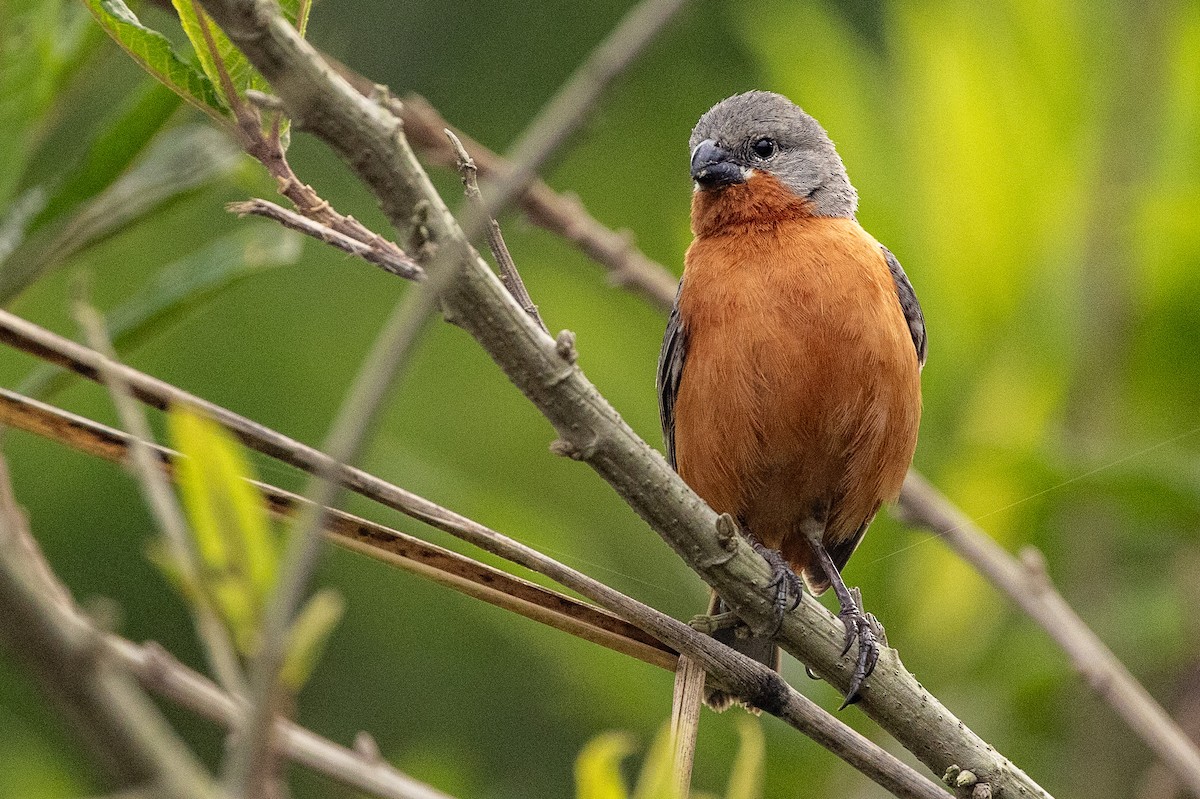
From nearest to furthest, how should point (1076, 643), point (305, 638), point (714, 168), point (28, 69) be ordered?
1. point (305, 638)
2. point (28, 69)
3. point (1076, 643)
4. point (714, 168)

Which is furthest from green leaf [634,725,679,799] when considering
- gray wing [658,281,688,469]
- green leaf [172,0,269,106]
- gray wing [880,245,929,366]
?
gray wing [880,245,929,366]

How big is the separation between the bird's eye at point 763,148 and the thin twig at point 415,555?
2607 mm

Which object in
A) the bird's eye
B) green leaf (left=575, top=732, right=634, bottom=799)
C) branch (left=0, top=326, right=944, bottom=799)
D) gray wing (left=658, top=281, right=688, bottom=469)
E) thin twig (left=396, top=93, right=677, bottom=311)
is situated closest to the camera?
green leaf (left=575, top=732, right=634, bottom=799)

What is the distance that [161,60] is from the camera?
80.6 inches

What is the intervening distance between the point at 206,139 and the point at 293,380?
3.30 metres

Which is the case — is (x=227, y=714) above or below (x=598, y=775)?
below

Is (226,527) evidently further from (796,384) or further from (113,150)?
(796,384)

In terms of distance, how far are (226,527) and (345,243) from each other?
2.21 ft

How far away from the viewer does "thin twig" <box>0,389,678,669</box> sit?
1.75 meters

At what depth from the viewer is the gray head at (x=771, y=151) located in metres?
4.27

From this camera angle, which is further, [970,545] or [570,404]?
[970,545]

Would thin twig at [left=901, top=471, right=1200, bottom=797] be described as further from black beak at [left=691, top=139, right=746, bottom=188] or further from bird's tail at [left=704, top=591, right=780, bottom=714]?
black beak at [left=691, top=139, right=746, bottom=188]

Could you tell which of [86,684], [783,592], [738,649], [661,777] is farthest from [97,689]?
[738,649]

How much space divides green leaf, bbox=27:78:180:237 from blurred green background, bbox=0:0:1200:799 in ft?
0.08
